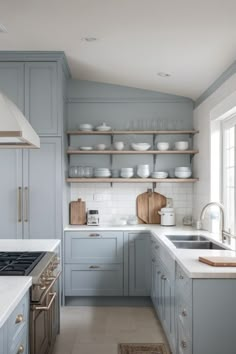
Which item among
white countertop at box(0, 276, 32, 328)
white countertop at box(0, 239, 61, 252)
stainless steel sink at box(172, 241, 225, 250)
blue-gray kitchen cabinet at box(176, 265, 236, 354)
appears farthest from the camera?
stainless steel sink at box(172, 241, 225, 250)

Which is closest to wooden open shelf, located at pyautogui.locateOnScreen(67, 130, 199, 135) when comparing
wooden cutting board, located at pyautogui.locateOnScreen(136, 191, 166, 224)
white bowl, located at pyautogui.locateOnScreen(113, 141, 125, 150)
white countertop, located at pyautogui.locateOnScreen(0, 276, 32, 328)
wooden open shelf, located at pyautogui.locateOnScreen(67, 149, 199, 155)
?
white bowl, located at pyautogui.locateOnScreen(113, 141, 125, 150)

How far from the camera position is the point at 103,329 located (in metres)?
4.00

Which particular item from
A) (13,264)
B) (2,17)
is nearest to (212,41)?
(2,17)

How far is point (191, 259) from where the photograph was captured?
2887mm

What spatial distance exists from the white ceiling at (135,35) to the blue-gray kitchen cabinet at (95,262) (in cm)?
191

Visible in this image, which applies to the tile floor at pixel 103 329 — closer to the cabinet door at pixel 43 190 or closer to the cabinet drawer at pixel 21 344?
the cabinet door at pixel 43 190

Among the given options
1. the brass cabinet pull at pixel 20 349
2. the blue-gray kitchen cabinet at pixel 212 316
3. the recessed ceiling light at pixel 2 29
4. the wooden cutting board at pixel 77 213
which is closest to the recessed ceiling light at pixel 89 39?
the recessed ceiling light at pixel 2 29

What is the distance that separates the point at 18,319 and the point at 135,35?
8.23 feet

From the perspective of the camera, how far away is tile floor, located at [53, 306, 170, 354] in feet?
11.8

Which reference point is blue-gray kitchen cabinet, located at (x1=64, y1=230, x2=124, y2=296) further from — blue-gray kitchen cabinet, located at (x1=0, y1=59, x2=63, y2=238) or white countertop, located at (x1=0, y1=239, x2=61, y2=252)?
white countertop, located at (x1=0, y1=239, x2=61, y2=252)

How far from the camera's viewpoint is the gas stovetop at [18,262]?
2.42 m

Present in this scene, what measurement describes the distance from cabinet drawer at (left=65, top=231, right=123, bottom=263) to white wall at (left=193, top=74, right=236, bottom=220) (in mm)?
1092

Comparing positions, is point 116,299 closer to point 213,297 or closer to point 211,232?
point 211,232

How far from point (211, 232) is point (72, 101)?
245cm
